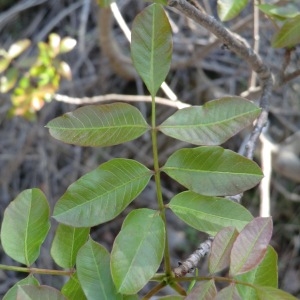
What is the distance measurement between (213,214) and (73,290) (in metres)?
0.20

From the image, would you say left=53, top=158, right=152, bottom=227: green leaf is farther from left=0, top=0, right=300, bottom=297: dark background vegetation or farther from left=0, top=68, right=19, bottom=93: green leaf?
left=0, top=0, right=300, bottom=297: dark background vegetation

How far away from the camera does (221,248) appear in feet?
2.06

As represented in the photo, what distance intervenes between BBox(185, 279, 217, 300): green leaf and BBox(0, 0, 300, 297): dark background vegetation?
178 cm

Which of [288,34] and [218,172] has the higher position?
[288,34]

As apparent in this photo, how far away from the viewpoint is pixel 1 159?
2654 mm

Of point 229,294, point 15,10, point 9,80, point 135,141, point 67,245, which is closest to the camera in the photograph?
point 229,294

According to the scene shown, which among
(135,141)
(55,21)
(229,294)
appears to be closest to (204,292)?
(229,294)

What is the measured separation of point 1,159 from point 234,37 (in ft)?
6.42

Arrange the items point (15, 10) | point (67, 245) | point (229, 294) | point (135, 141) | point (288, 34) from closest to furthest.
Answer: point (229, 294) → point (67, 245) → point (288, 34) → point (135, 141) → point (15, 10)

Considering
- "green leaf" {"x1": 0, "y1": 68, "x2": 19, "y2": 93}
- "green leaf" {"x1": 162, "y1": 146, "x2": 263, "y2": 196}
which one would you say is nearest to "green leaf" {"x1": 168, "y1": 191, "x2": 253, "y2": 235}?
"green leaf" {"x1": 162, "y1": 146, "x2": 263, "y2": 196}

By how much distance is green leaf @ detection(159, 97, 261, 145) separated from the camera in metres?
0.65

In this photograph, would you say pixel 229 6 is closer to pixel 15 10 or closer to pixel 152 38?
pixel 152 38

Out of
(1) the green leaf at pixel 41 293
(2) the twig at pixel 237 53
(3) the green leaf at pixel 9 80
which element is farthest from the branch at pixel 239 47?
(3) the green leaf at pixel 9 80

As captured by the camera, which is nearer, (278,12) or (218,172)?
(218,172)
